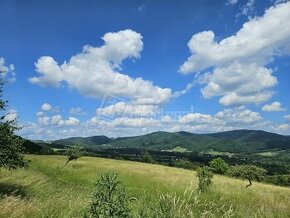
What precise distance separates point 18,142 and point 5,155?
1.45 metres

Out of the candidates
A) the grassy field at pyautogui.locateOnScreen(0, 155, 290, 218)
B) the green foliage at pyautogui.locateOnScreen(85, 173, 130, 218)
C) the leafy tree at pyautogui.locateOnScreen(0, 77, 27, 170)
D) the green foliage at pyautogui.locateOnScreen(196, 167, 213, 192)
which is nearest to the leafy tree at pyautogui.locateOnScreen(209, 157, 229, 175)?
the grassy field at pyautogui.locateOnScreen(0, 155, 290, 218)

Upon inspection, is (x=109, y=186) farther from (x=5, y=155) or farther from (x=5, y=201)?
(x=5, y=155)

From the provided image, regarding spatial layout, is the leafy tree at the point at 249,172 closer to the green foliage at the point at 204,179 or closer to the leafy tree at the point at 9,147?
the green foliage at the point at 204,179

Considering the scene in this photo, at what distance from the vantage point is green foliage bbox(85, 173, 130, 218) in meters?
7.33

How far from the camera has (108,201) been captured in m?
7.49

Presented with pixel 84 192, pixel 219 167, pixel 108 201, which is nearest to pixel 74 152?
pixel 84 192

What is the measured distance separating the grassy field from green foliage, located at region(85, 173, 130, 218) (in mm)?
268

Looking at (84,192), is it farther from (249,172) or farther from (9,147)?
(249,172)

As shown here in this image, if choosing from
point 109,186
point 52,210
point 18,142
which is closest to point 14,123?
point 18,142

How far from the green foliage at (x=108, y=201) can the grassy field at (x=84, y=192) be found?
268 mm

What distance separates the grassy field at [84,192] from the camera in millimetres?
10415

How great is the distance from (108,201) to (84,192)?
36.6ft

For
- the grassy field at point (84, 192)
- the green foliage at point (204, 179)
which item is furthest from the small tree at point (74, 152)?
the green foliage at point (204, 179)

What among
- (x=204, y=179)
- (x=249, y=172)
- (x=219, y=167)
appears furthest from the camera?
(x=219, y=167)
